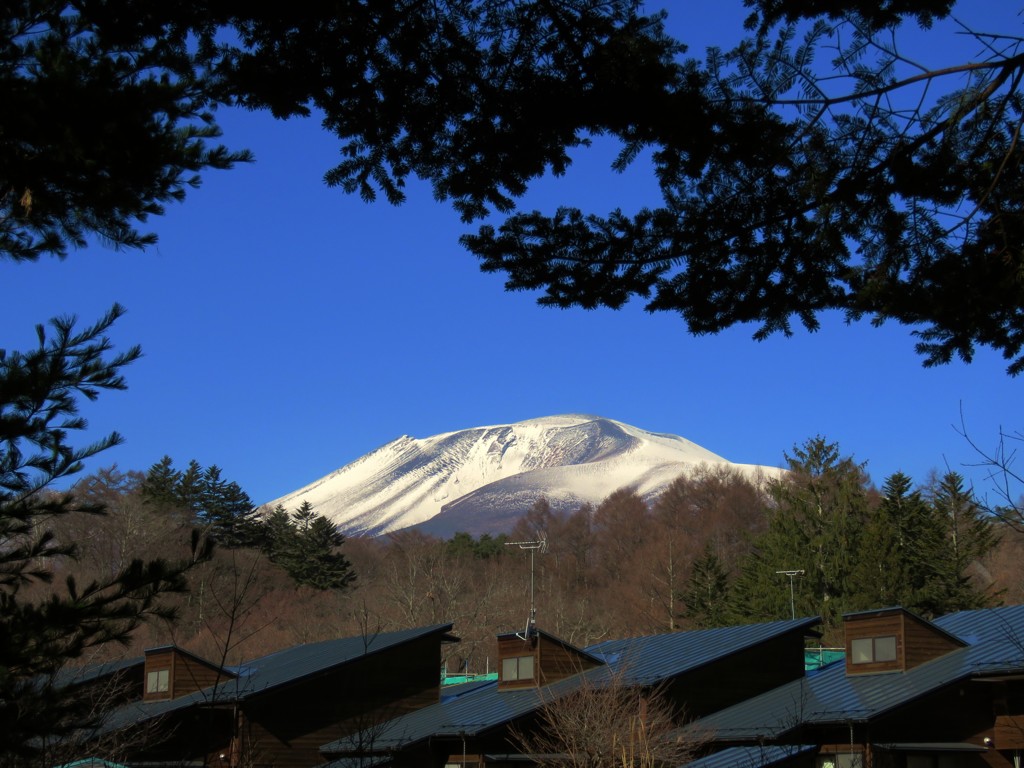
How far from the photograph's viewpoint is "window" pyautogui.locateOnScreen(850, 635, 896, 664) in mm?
24219

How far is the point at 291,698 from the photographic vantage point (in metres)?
29.4

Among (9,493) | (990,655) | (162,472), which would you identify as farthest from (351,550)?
(9,493)

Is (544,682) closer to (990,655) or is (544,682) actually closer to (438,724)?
(438,724)

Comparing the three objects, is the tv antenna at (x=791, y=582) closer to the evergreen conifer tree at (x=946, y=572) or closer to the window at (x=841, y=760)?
the evergreen conifer tree at (x=946, y=572)

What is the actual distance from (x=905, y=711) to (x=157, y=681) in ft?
69.8

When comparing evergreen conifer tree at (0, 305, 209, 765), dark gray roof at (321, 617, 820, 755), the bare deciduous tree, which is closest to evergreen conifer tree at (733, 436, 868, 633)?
dark gray roof at (321, 617, 820, 755)

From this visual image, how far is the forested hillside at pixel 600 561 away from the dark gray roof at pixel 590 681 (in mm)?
4908

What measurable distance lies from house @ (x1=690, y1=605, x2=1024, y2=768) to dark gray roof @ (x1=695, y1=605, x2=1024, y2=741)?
0.03 m

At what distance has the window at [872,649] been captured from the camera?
79.5ft

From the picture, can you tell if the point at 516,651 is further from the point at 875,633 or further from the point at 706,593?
the point at 706,593

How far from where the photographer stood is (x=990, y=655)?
74.2 ft

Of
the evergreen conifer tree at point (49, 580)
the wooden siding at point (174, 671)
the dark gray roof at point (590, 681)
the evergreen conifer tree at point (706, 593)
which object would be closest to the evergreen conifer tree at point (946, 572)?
the evergreen conifer tree at point (706, 593)

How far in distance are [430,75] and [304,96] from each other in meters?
0.84

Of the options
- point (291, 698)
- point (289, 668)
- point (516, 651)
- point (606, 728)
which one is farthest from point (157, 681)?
point (606, 728)
